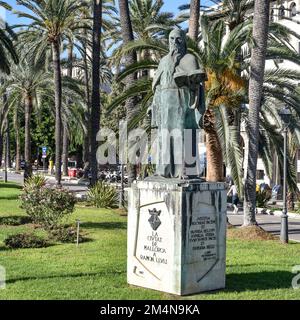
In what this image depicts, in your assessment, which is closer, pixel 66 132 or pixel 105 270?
pixel 105 270

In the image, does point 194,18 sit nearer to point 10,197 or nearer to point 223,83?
point 223,83

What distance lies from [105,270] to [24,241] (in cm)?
359

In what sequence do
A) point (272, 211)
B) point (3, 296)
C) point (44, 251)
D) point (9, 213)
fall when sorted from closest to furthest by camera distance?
point (3, 296)
point (44, 251)
point (9, 213)
point (272, 211)

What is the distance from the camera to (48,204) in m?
16.2

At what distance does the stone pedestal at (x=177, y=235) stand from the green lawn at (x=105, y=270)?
0.22 meters

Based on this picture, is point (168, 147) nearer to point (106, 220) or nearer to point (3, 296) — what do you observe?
point (3, 296)

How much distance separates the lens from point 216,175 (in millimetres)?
18219

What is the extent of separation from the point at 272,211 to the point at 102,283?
1797cm

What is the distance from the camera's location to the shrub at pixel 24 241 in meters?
13.3

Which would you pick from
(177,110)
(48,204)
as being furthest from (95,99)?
(177,110)

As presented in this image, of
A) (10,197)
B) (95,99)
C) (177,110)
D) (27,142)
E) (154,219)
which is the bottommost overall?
(10,197)

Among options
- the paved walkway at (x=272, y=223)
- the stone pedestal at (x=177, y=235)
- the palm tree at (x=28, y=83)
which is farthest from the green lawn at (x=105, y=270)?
the palm tree at (x=28, y=83)

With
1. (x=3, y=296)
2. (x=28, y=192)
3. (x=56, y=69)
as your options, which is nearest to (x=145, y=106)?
(x=28, y=192)

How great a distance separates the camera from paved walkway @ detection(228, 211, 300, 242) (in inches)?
736
